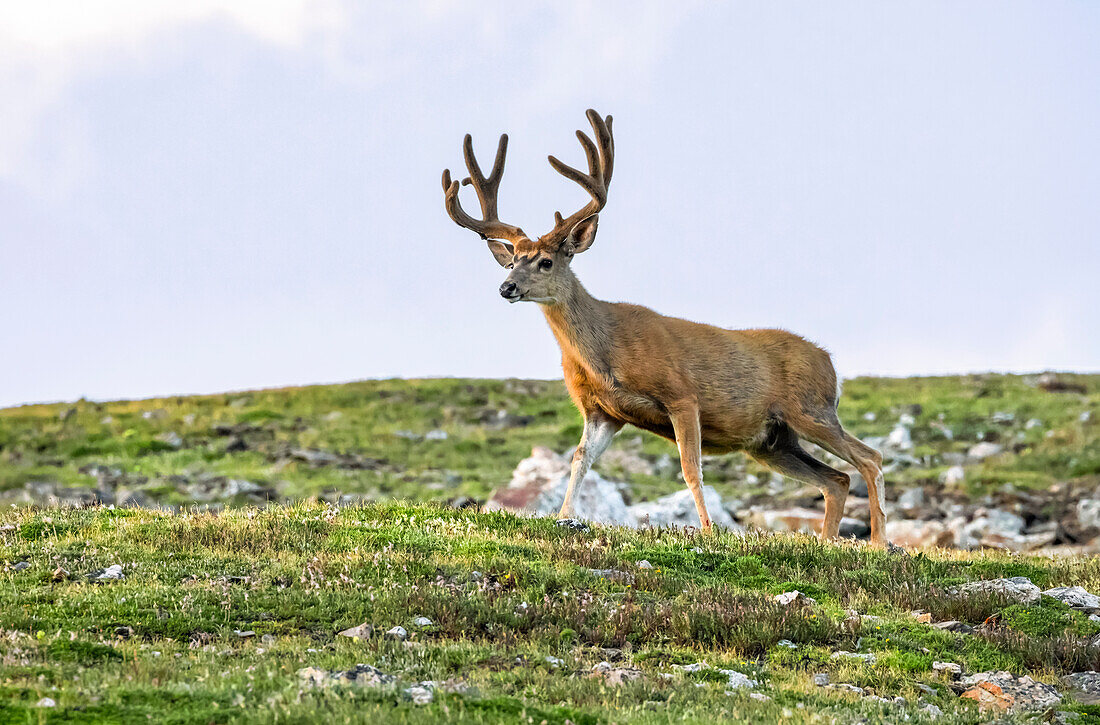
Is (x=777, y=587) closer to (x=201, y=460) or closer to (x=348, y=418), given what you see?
(x=201, y=460)

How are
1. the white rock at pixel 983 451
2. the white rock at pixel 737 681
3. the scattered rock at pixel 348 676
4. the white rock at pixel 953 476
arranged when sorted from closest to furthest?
the scattered rock at pixel 348 676
the white rock at pixel 737 681
the white rock at pixel 953 476
the white rock at pixel 983 451

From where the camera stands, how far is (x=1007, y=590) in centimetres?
1109

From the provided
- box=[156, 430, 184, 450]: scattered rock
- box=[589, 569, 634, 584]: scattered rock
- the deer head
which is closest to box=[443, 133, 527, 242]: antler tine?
the deer head

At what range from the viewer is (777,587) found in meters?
10.8

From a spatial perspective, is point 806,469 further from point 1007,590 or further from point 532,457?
point 532,457

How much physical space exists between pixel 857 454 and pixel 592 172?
15.7 feet

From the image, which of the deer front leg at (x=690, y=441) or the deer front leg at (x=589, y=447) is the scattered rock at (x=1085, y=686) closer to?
the deer front leg at (x=690, y=441)

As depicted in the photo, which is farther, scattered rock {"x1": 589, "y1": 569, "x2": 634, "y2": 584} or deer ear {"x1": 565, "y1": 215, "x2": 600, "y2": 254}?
deer ear {"x1": 565, "y1": 215, "x2": 600, "y2": 254}

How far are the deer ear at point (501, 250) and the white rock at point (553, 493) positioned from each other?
856cm

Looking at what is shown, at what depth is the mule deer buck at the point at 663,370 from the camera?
13.9 metres

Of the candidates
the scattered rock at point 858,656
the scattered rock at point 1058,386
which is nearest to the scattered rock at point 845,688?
the scattered rock at point 858,656

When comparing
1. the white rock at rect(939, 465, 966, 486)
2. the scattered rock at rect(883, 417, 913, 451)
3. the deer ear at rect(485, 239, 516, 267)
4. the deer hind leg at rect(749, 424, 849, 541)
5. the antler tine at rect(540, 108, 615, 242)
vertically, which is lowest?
the white rock at rect(939, 465, 966, 486)

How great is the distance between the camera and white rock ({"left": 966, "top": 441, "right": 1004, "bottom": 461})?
33.9 m

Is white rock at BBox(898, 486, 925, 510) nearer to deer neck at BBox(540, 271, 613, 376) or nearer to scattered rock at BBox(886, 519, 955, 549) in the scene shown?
scattered rock at BBox(886, 519, 955, 549)
